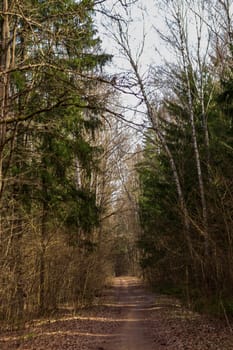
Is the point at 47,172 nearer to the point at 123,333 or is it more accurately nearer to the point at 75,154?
the point at 75,154

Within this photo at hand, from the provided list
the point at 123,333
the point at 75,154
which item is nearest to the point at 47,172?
the point at 75,154

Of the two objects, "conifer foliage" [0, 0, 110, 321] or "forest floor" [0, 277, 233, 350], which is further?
"forest floor" [0, 277, 233, 350]

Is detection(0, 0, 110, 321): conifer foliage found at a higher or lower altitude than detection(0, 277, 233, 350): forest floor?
higher

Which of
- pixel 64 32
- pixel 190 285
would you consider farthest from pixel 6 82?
pixel 190 285

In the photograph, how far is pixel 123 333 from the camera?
10688mm

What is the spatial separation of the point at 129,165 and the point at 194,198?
18919 millimetres

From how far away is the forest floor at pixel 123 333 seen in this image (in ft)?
28.2

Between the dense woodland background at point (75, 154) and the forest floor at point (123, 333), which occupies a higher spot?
the dense woodland background at point (75, 154)

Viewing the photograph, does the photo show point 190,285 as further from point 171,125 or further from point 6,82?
point 6,82

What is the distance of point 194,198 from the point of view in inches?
650

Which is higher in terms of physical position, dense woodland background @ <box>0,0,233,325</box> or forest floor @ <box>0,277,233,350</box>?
dense woodland background @ <box>0,0,233,325</box>

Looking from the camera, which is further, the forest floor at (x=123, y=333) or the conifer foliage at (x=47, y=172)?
the forest floor at (x=123, y=333)

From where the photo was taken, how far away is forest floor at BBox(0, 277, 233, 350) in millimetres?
8609

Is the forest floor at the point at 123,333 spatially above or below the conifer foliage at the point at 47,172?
below
